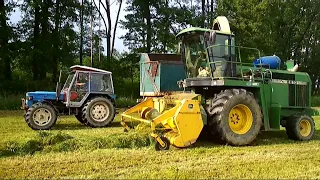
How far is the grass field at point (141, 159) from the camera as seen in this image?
4.96 meters

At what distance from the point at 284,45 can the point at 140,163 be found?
3398 cm

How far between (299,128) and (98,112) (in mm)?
5737

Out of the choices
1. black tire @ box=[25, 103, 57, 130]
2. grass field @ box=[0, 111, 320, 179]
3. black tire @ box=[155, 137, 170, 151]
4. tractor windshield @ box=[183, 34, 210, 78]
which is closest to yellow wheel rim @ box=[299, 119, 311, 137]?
grass field @ box=[0, 111, 320, 179]

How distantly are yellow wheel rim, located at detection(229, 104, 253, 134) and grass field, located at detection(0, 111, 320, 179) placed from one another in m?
0.43

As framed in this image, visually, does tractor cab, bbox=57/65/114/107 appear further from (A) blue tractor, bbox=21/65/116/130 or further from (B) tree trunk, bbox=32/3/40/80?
(B) tree trunk, bbox=32/3/40/80

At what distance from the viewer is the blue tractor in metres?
10.1

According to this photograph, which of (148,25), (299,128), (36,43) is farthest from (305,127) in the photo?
(148,25)

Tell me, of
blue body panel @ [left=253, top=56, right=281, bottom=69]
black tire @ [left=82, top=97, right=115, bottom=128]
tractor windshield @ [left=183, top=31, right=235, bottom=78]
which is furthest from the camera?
black tire @ [left=82, top=97, right=115, bottom=128]

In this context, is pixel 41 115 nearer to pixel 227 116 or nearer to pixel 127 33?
pixel 227 116

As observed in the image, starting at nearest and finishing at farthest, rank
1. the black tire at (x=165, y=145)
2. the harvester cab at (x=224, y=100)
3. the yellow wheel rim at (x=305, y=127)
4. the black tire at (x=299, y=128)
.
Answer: the black tire at (x=165, y=145), the harvester cab at (x=224, y=100), the black tire at (x=299, y=128), the yellow wheel rim at (x=305, y=127)

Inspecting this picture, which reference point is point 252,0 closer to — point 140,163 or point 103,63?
point 103,63

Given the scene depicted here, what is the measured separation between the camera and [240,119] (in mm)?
7691

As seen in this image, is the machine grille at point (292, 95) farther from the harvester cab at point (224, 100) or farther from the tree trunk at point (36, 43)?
the tree trunk at point (36, 43)

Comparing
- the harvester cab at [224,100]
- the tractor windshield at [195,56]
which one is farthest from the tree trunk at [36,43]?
the tractor windshield at [195,56]
